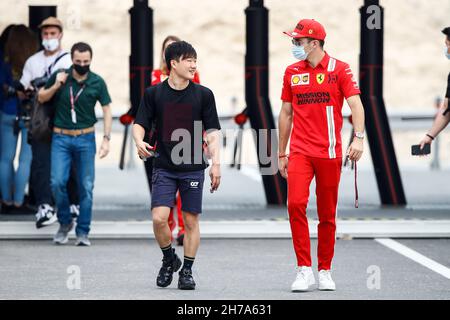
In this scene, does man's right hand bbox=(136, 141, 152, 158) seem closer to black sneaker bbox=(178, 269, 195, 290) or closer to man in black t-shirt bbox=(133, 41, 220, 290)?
man in black t-shirt bbox=(133, 41, 220, 290)

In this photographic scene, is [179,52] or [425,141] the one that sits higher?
[179,52]

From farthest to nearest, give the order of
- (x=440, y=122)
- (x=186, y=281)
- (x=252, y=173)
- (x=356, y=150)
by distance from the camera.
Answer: (x=252, y=173) < (x=440, y=122) < (x=186, y=281) < (x=356, y=150)

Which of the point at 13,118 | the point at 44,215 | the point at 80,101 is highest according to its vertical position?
the point at 80,101

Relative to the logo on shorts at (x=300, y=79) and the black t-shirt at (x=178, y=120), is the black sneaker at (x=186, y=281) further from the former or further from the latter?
the logo on shorts at (x=300, y=79)

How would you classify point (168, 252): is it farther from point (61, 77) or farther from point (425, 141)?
point (61, 77)

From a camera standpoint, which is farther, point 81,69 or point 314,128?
point 81,69

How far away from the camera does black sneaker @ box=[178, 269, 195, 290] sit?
9.29 metres

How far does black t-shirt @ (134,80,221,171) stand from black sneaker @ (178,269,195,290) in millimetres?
709

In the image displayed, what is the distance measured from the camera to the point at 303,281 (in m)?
9.13

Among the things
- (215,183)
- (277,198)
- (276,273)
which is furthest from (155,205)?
(277,198)

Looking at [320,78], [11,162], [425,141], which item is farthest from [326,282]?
[11,162]

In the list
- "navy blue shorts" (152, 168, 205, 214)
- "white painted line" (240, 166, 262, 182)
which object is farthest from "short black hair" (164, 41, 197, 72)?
"white painted line" (240, 166, 262, 182)

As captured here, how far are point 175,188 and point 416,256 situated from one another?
104 inches
